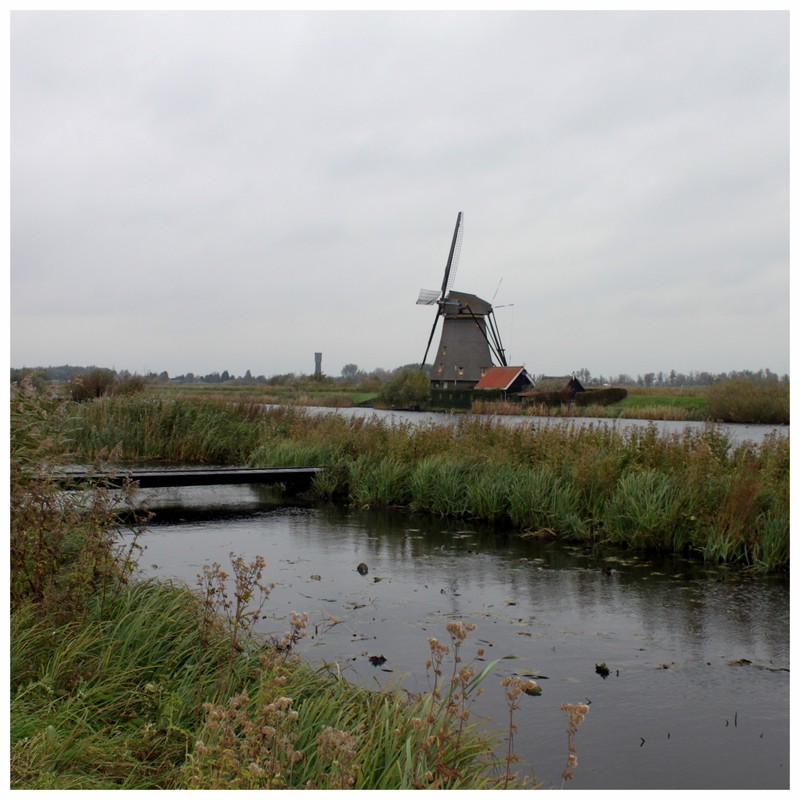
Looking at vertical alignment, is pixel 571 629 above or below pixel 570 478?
below

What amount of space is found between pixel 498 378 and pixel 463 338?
4.10 m

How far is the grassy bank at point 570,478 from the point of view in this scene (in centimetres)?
869

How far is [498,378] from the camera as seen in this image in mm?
44156

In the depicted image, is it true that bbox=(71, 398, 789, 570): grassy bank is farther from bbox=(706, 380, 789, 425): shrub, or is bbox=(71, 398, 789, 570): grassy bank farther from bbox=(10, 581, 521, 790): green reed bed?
bbox=(706, 380, 789, 425): shrub

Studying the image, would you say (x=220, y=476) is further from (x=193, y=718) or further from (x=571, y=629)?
(x=193, y=718)

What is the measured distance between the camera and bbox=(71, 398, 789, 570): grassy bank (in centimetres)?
869

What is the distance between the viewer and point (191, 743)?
3.29m

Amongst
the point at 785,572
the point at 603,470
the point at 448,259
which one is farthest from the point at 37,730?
the point at 448,259

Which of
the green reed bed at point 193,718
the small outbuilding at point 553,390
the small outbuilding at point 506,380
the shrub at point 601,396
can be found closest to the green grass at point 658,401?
the shrub at point 601,396

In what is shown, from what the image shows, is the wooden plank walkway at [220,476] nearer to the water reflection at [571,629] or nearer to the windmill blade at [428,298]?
the water reflection at [571,629]

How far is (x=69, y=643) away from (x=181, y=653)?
56 cm

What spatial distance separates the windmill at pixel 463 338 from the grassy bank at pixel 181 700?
41.4 meters

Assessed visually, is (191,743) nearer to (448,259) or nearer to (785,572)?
(785,572)

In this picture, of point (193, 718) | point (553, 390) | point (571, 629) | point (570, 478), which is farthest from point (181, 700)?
point (553, 390)
